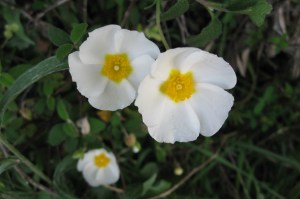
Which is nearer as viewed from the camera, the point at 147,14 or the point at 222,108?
the point at 222,108

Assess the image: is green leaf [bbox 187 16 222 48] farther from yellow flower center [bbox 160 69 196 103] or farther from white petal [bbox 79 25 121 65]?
white petal [bbox 79 25 121 65]

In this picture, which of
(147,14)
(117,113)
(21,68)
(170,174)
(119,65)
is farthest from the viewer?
(170,174)

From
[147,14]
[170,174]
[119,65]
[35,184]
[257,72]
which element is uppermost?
[119,65]

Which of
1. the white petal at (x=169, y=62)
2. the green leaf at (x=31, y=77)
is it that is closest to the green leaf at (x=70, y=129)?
the green leaf at (x=31, y=77)

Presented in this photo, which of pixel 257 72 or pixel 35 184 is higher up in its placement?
pixel 35 184

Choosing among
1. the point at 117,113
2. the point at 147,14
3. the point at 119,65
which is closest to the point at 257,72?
the point at 147,14

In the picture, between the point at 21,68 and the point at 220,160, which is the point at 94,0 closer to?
the point at 21,68

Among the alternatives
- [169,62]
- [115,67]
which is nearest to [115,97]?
[115,67]
